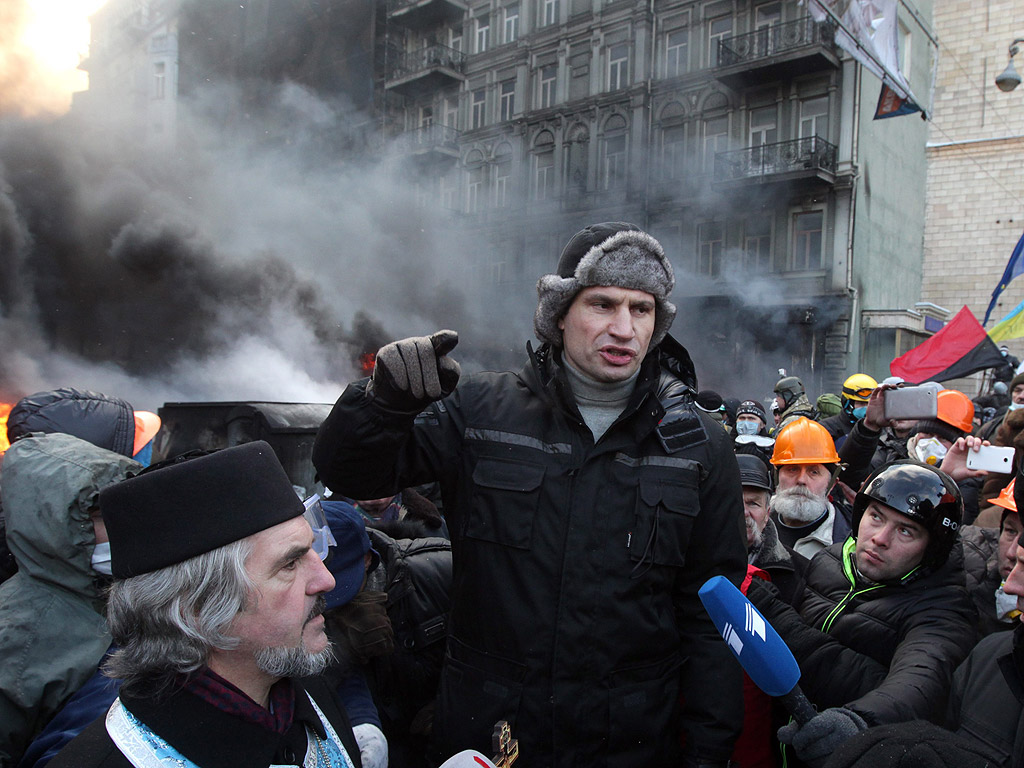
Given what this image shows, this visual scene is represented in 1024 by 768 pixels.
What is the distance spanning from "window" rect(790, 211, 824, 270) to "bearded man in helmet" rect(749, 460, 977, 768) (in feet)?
51.1

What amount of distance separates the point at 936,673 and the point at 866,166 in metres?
17.2

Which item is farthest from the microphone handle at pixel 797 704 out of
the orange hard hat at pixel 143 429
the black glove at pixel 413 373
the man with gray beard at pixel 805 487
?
the orange hard hat at pixel 143 429

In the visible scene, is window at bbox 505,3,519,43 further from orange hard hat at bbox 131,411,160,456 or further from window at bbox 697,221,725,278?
orange hard hat at bbox 131,411,160,456

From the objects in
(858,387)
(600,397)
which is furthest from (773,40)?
(600,397)

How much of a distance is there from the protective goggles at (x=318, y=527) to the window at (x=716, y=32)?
18312mm

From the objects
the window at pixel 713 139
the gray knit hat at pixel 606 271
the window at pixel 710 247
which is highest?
the window at pixel 713 139

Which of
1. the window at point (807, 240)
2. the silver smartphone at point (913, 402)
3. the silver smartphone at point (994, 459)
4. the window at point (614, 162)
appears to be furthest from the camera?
the window at point (614, 162)

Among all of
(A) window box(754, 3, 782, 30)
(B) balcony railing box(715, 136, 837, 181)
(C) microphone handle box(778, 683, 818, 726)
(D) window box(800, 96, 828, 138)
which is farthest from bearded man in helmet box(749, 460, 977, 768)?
(A) window box(754, 3, 782, 30)

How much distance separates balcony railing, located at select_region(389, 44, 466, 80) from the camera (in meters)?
22.0

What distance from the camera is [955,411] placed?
429cm

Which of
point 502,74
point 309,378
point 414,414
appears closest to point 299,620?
point 414,414

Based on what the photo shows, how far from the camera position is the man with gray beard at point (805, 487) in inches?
129

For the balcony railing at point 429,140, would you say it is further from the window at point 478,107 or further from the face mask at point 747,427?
the face mask at point 747,427

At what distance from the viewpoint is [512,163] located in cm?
2097
